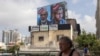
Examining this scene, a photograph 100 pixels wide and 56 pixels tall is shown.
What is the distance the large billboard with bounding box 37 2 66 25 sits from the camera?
74.0 metres

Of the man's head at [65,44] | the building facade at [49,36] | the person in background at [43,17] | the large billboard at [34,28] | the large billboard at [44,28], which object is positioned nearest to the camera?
the man's head at [65,44]

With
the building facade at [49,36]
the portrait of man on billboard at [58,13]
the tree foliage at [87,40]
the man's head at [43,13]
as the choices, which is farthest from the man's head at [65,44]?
the man's head at [43,13]

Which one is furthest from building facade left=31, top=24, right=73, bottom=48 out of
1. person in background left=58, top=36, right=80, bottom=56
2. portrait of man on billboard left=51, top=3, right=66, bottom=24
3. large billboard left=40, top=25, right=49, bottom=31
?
person in background left=58, top=36, right=80, bottom=56

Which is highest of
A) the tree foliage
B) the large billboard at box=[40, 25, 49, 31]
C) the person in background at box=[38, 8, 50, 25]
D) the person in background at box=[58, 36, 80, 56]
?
the person in background at box=[38, 8, 50, 25]

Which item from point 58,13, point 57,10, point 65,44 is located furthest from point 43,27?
point 65,44

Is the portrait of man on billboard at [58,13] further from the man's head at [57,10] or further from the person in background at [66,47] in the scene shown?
the person in background at [66,47]

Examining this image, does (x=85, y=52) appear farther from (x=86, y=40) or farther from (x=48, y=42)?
(x=48, y=42)

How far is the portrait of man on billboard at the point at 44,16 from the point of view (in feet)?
246

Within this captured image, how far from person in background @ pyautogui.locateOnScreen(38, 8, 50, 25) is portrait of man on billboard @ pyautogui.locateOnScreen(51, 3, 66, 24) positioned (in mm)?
1530

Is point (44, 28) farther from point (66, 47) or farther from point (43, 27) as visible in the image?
point (66, 47)

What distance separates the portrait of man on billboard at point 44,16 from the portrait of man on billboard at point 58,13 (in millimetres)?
1097

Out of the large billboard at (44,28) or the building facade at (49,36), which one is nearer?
the building facade at (49,36)

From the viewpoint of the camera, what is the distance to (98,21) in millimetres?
79812

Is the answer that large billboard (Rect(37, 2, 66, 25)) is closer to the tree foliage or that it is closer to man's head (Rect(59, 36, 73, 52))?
the tree foliage
